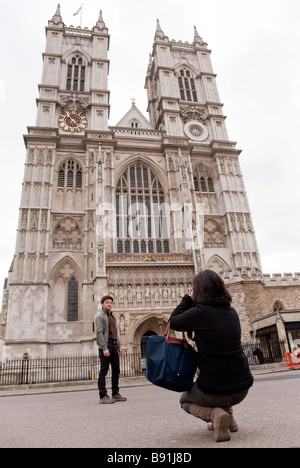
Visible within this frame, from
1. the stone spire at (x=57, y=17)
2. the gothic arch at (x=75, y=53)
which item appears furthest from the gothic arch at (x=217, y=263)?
the stone spire at (x=57, y=17)

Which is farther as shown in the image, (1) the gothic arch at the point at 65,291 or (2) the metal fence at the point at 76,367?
(1) the gothic arch at the point at 65,291

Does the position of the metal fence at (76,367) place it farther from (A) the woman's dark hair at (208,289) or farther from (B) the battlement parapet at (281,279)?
(A) the woman's dark hair at (208,289)

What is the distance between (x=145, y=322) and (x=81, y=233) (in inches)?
305

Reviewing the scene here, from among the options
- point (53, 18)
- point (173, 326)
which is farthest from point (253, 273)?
point (53, 18)

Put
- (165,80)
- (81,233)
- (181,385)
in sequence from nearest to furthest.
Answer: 1. (181,385)
2. (81,233)
3. (165,80)

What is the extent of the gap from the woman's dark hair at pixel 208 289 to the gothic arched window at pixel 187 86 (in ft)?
104

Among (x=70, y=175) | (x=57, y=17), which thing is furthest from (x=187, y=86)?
(x=70, y=175)

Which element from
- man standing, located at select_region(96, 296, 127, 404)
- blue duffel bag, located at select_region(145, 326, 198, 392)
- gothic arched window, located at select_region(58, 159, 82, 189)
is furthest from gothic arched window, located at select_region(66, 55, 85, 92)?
blue duffel bag, located at select_region(145, 326, 198, 392)

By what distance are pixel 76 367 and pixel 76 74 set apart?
83.4 ft

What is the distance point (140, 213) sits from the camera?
25047 millimetres

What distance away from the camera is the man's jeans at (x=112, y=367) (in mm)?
5242

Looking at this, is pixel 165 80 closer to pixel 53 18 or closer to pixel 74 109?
pixel 74 109
